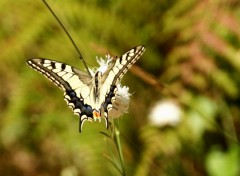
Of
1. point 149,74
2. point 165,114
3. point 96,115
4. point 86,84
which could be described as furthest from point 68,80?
point 165,114

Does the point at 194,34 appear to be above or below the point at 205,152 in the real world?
above

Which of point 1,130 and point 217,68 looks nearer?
point 217,68

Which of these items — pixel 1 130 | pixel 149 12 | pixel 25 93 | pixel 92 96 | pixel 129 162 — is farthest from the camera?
pixel 1 130

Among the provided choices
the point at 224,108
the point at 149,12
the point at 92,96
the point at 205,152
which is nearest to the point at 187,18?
the point at 149,12

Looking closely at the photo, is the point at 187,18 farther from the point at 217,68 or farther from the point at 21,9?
the point at 21,9

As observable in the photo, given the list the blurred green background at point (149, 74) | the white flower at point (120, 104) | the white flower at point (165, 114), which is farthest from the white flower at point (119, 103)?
the white flower at point (165, 114)

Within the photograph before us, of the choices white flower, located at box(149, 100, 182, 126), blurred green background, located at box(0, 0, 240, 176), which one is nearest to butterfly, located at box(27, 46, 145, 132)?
blurred green background, located at box(0, 0, 240, 176)

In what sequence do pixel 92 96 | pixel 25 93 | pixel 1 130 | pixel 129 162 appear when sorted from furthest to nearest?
pixel 1 130 → pixel 25 93 → pixel 129 162 → pixel 92 96

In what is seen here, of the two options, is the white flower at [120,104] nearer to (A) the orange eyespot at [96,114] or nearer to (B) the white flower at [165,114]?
(A) the orange eyespot at [96,114]
